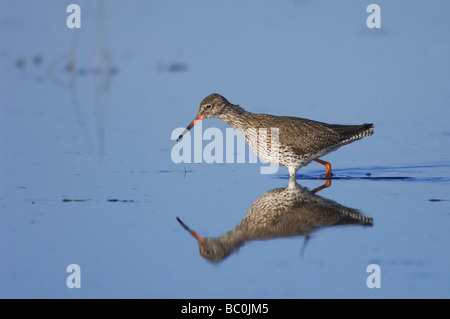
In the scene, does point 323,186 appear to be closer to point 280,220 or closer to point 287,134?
point 287,134

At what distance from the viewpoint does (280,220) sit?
927cm

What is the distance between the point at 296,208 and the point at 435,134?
4.89 meters

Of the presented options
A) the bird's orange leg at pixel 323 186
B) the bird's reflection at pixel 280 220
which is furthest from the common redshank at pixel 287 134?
the bird's reflection at pixel 280 220

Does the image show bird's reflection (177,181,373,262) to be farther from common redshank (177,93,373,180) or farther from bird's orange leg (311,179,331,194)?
common redshank (177,93,373,180)

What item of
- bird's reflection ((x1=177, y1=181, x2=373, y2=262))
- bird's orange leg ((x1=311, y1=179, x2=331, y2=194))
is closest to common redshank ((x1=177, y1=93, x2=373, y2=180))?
bird's orange leg ((x1=311, y1=179, x2=331, y2=194))

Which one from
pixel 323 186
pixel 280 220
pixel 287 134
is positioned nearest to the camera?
pixel 280 220

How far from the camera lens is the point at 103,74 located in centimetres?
1684

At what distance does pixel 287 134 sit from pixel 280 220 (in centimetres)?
262

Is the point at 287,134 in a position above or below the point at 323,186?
above

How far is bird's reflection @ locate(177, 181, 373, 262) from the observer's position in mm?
8445

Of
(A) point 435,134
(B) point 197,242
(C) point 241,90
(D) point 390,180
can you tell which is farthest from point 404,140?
(B) point 197,242

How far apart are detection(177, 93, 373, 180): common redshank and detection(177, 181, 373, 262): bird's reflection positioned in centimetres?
118

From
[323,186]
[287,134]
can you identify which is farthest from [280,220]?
[287,134]

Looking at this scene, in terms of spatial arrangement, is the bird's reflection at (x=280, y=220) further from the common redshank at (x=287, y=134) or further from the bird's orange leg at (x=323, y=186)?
the common redshank at (x=287, y=134)
